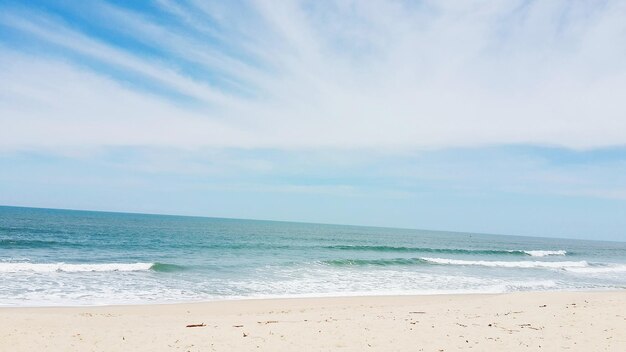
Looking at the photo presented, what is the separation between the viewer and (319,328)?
30.8 ft

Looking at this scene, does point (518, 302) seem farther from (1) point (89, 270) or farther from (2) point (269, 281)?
(1) point (89, 270)

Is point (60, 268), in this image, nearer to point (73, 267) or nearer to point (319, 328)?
point (73, 267)

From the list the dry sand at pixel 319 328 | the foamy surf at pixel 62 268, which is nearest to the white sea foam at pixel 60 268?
the foamy surf at pixel 62 268

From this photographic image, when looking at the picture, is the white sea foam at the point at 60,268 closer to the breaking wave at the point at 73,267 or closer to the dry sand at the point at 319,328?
the breaking wave at the point at 73,267

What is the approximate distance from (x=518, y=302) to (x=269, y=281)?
34.6ft

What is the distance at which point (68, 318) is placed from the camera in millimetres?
10711

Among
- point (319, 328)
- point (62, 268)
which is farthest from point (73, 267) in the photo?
point (319, 328)

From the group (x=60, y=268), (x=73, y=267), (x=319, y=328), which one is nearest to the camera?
(x=319, y=328)

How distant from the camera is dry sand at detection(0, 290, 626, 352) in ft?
26.0

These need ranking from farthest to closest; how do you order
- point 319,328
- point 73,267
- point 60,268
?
point 73,267 → point 60,268 → point 319,328

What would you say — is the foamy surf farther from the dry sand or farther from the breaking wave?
the dry sand

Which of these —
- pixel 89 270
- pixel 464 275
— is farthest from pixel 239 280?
pixel 464 275

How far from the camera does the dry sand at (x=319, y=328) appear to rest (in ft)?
26.0

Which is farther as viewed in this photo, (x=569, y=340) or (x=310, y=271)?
(x=310, y=271)
